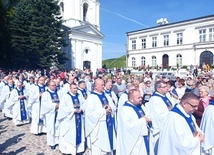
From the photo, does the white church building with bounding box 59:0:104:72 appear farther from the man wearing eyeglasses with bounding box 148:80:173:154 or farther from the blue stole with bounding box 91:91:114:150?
the man wearing eyeglasses with bounding box 148:80:173:154

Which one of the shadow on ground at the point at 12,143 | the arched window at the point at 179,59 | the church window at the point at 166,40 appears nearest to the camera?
the shadow on ground at the point at 12,143

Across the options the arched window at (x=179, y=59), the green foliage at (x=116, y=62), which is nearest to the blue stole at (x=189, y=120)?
the arched window at (x=179, y=59)

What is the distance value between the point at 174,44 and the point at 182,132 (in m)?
40.8

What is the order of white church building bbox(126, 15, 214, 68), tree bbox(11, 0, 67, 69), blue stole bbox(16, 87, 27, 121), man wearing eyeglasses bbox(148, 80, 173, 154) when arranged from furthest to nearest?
white church building bbox(126, 15, 214, 68), tree bbox(11, 0, 67, 69), blue stole bbox(16, 87, 27, 121), man wearing eyeglasses bbox(148, 80, 173, 154)

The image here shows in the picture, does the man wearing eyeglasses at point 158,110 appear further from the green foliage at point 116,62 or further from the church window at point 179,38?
the green foliage at point 116,62

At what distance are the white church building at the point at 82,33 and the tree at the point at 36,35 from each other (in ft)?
21.7

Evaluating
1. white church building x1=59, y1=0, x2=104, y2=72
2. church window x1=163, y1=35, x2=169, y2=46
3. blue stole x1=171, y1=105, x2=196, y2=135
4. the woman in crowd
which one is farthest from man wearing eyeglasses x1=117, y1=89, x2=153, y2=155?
church window x1=163, y1=35, x2=169, y2=46

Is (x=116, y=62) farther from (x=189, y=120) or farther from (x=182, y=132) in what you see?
(x=182, y=132)

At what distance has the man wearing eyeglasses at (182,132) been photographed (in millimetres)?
3875

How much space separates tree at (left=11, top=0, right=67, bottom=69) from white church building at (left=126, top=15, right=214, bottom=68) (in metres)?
18.8

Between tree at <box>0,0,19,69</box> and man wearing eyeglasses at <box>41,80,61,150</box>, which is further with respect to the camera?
tree at <box>0,0,19,69</box>

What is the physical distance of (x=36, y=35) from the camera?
29109 millimetres

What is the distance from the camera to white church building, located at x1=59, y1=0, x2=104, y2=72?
3847 cm

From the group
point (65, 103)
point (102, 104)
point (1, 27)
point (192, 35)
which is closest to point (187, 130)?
point (102, 104)
